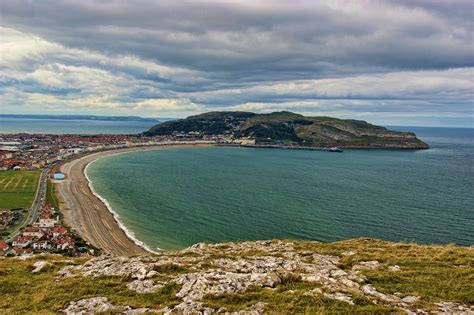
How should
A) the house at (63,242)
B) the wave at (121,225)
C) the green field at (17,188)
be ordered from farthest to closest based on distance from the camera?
1. the green field at (17,188)
2. the wave at (121,225)
3. the house at (63,242)

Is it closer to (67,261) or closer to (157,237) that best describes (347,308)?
(67,261)

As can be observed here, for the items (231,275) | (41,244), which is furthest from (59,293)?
(41,244)

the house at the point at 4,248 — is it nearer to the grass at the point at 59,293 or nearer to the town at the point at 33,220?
the town at the point at 33,220

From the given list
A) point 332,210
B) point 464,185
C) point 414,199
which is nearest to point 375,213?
point 332,210

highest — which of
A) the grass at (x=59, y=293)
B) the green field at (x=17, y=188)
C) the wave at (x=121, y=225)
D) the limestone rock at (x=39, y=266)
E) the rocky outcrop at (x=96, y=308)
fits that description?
the rocky outcrop at (x=96, y=308)

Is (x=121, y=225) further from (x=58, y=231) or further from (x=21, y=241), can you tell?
(x=21, y=241)

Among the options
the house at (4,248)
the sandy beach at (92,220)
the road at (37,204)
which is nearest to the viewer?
the house at (4,248)

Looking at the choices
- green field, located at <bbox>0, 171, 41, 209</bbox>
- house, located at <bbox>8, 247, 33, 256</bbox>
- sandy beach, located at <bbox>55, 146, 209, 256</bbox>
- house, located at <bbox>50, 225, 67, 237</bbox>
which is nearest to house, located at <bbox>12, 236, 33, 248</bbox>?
house, located at <bbox>8, 247, 33, 256</bbox>

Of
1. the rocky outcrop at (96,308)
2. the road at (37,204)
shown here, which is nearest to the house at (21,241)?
the road at (37,204)

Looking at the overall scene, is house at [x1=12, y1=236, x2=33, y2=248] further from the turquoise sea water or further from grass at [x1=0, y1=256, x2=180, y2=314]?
grass at [x1=0, y1=256, x2=180, y2=314]
